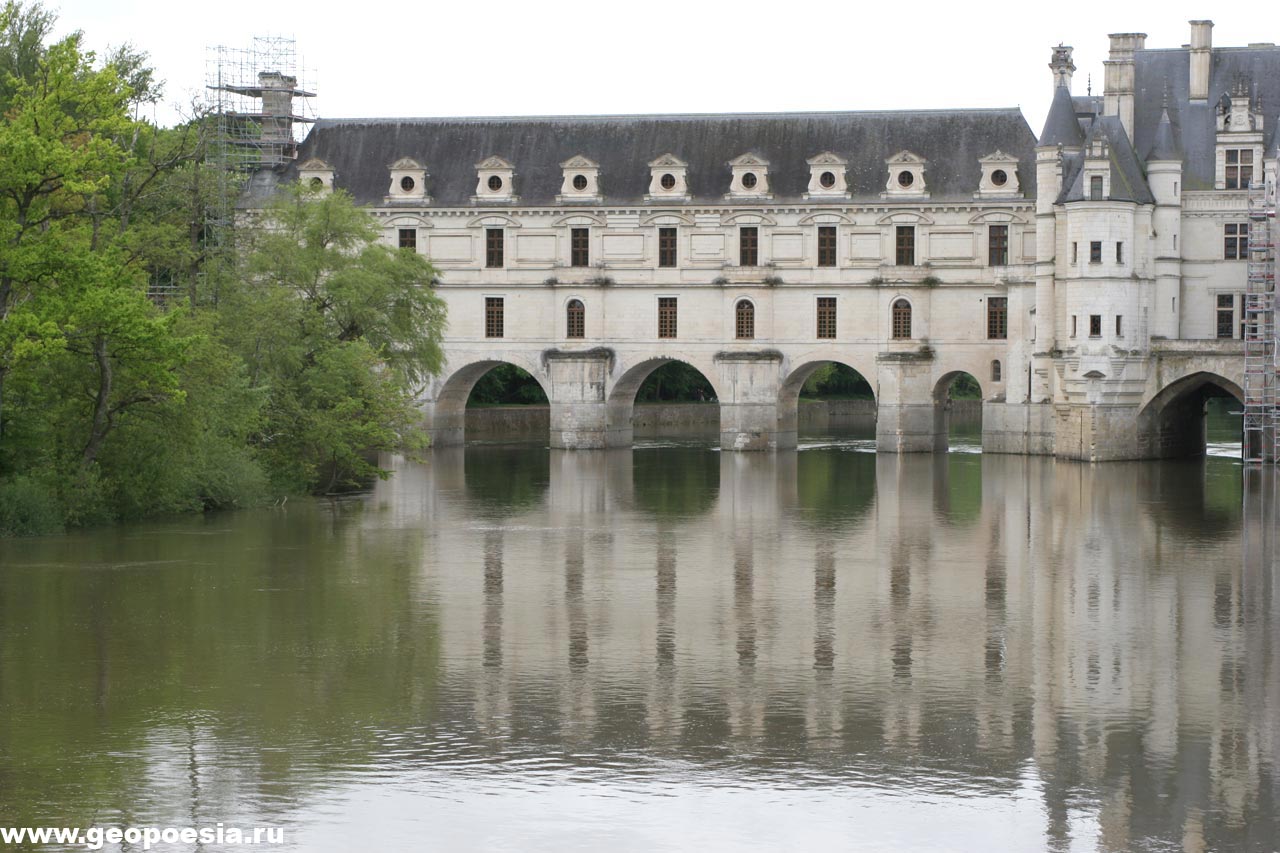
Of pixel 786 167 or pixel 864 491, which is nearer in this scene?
pixel 864 491

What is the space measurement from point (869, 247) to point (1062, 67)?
28.1 feet

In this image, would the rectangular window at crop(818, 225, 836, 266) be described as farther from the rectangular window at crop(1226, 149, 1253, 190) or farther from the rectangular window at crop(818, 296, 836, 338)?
the rectangular window at crop(1226, 149, 1253, 190)

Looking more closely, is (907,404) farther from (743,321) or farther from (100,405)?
(100,405)

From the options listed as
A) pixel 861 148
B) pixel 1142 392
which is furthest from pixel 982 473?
pixel 861 148

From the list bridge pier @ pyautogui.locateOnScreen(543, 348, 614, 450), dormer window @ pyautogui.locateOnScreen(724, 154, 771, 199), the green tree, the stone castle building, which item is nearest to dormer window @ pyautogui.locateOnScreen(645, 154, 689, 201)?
the stone castle building

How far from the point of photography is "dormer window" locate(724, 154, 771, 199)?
2400 inches

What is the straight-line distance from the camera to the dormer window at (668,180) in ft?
202

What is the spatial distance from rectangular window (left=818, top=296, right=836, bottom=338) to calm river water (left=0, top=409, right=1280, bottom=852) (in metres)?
27.3

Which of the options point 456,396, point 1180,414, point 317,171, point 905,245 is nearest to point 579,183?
point 456,396

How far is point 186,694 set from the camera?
57.8ft

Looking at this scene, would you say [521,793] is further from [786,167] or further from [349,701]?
[786,167]

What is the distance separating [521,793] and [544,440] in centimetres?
5812

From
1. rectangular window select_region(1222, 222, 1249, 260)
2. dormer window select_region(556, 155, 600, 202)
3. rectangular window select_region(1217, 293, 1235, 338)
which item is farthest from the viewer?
dormer window select_region(556, 155, 600, 202)

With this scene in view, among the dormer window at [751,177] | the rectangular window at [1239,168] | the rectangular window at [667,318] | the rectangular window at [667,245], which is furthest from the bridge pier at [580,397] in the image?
the rectangular window at [1239,168]
